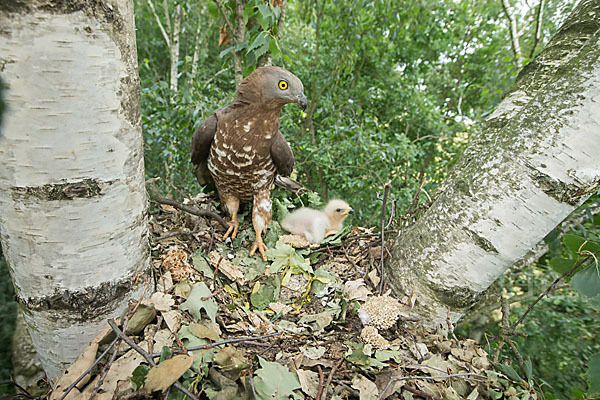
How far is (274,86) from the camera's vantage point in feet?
6.23

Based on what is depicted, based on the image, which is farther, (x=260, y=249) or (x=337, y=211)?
(x=337, y=211)

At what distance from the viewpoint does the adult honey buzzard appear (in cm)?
193

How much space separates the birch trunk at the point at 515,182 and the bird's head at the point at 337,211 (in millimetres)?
801

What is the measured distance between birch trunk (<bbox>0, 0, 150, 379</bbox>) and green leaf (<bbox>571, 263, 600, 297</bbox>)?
1.67 metres

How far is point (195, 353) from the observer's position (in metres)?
Answer: 1.08

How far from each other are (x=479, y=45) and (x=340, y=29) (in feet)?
14.4

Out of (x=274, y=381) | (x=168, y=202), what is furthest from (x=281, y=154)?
(x=274, y=381)

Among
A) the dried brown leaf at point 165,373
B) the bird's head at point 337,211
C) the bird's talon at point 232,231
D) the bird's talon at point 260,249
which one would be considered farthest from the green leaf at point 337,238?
the dried brown leaf at point 165,373

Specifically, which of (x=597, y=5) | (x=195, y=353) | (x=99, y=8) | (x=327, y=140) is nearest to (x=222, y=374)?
(x=195, y=353)

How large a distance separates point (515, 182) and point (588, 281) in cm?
47

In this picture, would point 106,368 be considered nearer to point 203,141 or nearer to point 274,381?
point 274,381

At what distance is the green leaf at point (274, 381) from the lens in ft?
3.40

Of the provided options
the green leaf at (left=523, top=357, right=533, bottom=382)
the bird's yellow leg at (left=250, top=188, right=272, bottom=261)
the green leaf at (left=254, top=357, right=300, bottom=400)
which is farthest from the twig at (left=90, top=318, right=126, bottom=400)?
the green leaf at (left=523, top=357, right=533, bottom=382)

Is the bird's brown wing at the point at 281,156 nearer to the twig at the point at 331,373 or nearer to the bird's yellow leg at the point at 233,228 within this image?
the bird's yellow leg at the point at 233,228
